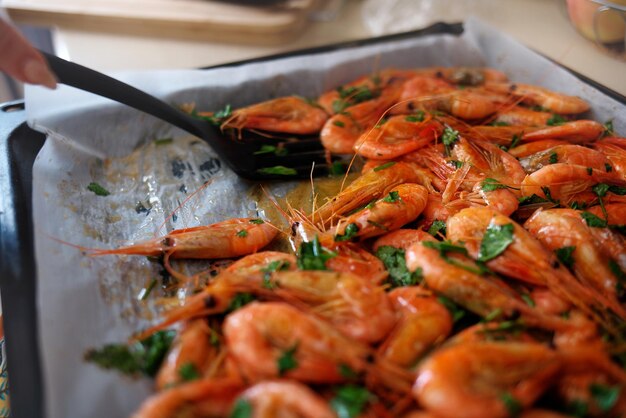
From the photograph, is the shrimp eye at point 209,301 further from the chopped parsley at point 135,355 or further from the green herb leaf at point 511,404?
the green herb leaf at point 511,404

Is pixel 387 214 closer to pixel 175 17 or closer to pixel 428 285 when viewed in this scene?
pixel 428 285

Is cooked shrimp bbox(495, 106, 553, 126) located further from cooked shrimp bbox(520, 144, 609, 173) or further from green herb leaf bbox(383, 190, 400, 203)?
green herb leaf bbox(383, 190, 400, 203)

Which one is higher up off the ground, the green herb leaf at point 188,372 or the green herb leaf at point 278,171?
the green herb leaf at point 278,171

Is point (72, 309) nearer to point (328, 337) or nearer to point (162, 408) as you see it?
point (162, 408)

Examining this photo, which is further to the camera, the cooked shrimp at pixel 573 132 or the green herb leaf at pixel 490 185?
the cooked shrimp at pixel 573 132

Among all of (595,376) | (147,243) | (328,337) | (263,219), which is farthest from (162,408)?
(595,376)

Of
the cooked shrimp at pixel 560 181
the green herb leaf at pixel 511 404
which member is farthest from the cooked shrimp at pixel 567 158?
the green herb leaf at pixel 511 404

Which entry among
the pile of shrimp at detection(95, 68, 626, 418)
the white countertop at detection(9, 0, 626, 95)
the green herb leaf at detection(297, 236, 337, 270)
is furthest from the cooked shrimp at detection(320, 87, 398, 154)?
the white countertop at detection(9, 0, 626, 95)

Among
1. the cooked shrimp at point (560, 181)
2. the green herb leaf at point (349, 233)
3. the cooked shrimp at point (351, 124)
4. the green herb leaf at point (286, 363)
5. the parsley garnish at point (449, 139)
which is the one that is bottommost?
the green herb leaf at point (286, 363)
